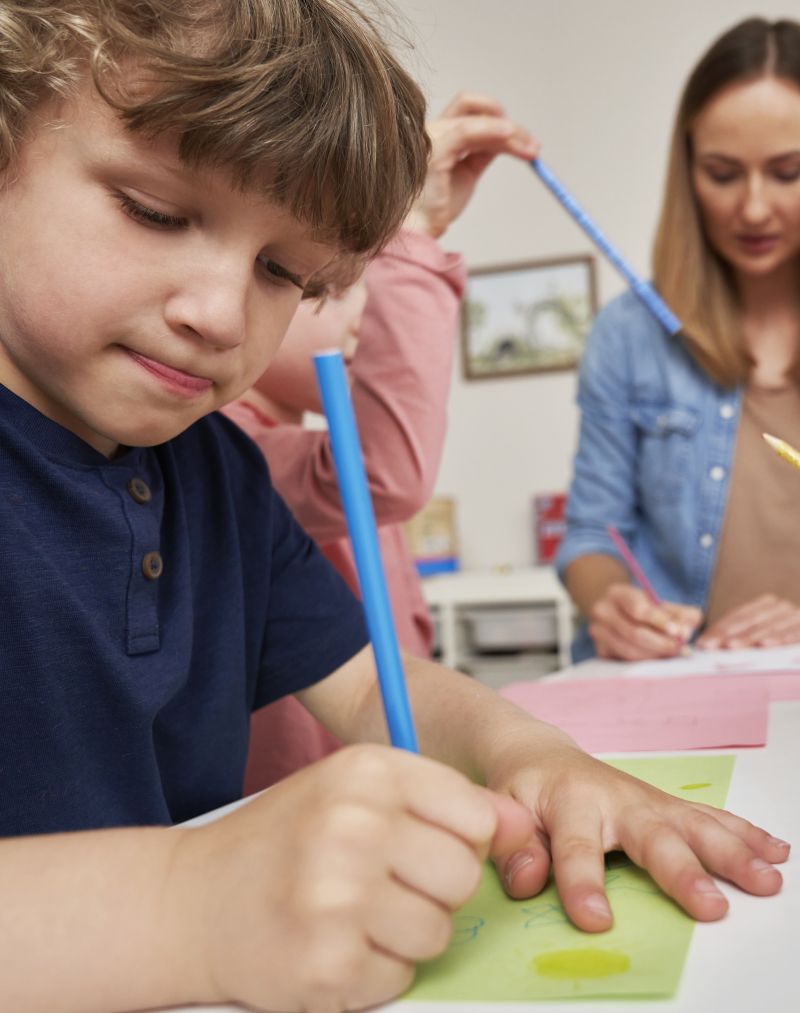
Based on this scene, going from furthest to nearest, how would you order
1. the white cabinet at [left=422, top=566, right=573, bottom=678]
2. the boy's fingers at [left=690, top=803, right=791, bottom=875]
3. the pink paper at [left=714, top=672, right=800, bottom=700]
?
the white cabinet at [left=422, top=566, right=573, bottom=678], the pink paper at [left=714, top=672, right=800, bottom=700], the boy's fingers at [left=690, top=803, right=791, bottom=875]

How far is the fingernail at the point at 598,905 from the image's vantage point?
0.34 metres

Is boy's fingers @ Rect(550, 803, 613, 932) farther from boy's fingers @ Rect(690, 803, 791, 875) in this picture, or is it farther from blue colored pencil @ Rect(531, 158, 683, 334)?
blue colored pencil @ Rect(531, 158, 683, 334)

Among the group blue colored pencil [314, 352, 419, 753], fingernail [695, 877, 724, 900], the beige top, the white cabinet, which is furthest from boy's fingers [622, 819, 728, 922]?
the white cabinet

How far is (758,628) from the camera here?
3.46 feet

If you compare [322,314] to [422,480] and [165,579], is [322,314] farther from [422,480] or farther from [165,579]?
[165,579]

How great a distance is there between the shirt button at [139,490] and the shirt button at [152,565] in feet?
0.10

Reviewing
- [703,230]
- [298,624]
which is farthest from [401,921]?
[703,230]

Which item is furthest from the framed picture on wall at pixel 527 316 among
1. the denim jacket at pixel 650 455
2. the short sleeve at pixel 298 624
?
the short sleeve at pixel 298 624

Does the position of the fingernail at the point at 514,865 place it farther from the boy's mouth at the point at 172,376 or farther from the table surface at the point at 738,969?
the boy's mouth at the point at 172,376

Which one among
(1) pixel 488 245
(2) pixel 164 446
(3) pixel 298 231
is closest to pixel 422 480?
(2) pixel 164 446

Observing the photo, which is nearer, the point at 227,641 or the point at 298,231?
the point at 298,231

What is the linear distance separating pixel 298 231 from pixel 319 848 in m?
0.30

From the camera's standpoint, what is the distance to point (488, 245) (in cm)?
314

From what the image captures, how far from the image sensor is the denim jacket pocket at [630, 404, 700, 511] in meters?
1.33
